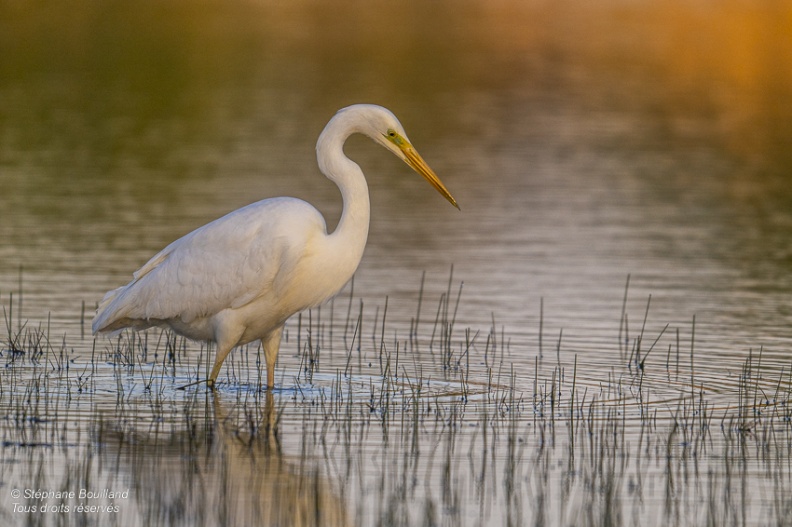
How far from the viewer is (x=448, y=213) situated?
2303 centimetres

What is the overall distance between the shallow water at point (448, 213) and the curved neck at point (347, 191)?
1208mm

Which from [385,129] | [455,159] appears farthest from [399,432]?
[455,159]

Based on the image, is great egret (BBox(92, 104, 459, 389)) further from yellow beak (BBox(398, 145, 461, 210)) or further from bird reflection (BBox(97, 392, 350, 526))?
bird reflection (BBox(97, 392, 350, 526))

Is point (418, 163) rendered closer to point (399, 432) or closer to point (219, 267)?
point (219, 267)

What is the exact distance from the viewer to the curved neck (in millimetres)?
11422

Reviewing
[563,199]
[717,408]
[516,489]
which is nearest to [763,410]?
[717,408]

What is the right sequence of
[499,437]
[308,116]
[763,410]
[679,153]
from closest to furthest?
[499,437], [763,410], [679,153], [308,116]

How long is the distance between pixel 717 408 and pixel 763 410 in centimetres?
33

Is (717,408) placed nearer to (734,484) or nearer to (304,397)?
(734,484)

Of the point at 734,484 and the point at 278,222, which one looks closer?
the point at 734,484

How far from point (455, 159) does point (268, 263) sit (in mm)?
17729

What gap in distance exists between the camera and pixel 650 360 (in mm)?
13227

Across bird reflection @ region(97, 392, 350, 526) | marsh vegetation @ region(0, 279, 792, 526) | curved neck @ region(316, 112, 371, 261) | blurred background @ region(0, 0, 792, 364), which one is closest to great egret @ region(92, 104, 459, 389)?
curved neck @ region(316, 112, 371, 261)

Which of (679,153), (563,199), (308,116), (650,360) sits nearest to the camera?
(650,360)
